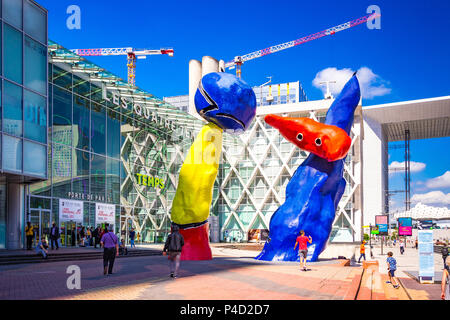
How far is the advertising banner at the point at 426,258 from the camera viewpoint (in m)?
16.2

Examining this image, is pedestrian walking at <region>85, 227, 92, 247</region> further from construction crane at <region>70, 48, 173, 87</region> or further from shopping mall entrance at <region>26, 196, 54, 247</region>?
construction crane at <region>70, 48, 173, 87</region>

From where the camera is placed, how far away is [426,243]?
16.6m

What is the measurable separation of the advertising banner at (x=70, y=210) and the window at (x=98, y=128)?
4.33 metres

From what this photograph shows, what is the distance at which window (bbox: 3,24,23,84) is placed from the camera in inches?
925

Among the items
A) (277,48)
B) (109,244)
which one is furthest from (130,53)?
(109,244)

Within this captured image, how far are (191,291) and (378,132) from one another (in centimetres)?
6774

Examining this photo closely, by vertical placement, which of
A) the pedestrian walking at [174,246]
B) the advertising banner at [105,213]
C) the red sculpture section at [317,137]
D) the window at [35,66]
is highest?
the window at [35,66]

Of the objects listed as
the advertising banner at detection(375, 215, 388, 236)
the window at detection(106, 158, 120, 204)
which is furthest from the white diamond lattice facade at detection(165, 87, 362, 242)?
the window at detection(106, 158, 120, 204)

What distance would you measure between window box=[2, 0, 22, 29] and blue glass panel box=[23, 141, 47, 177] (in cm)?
608

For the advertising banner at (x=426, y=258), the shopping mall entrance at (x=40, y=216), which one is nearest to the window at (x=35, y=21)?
the shopping mall entrance at (x=40, y=216)

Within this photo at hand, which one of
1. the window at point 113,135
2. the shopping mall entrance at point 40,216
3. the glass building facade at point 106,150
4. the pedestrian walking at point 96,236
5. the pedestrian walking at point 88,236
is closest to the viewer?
the shopping mall entrance at point 40,216

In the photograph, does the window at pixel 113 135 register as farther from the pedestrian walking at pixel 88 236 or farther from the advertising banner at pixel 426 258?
the advertising banner at pixel 426 258
